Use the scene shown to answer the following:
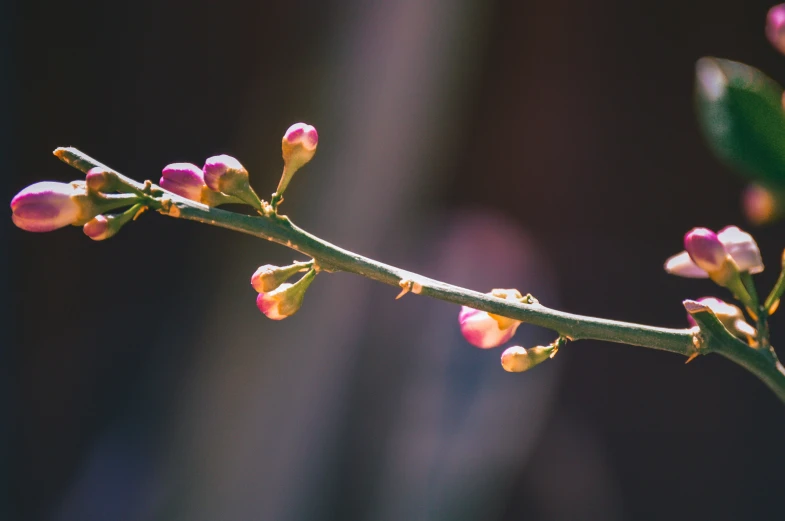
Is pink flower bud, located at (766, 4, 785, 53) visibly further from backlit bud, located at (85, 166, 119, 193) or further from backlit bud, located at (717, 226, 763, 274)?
backlit bud, located at (85, 166, 119, 193)

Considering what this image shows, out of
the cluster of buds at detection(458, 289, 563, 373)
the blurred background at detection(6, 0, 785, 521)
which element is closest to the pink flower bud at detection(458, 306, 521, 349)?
the cluster of buds at detection(458, 289, 563, 373)

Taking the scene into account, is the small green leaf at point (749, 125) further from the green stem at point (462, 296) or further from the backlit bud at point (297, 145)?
the backlit bud at point (297, 145)

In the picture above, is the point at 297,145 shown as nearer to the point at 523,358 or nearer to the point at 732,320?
the point at 523,358

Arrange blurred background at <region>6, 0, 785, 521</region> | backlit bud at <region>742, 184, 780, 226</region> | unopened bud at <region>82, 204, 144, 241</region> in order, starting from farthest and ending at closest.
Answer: blurred background at <region>6, 0, 785, 521</region> → unopened bud at <region>82, 204, 144, 241</region> → backlit bud at <region>742, 184, 780, 226</region>

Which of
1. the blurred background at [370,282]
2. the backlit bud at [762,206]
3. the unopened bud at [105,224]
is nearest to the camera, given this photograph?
the backlit bud at [762,206]

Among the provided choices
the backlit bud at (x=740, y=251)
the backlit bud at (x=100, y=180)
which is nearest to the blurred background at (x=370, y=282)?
the backlit bud at (x=740, y=251)

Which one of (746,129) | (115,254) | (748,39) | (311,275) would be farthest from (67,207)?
(748,39)

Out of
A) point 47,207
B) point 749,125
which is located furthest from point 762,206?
point 47,207
